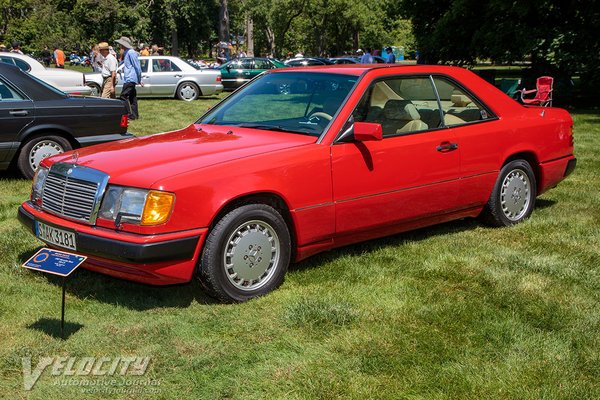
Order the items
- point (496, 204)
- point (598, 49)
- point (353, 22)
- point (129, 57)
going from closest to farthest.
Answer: point (496, 204) < point (129, 57) < point (598, 49) < point (353, 22)

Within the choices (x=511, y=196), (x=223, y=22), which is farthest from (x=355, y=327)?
(x=223, y=22)

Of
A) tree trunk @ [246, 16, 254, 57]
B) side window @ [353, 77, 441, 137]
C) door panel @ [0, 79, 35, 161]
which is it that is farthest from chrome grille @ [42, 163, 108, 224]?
tree trunk @ [246, 16, 254, 57]

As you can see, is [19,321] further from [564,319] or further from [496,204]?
[496,204]

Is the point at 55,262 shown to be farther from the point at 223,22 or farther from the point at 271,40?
the point at 271,40

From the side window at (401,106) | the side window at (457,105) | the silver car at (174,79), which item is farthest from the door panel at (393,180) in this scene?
the silver car at (174,79)

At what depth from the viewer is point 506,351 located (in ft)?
13.0

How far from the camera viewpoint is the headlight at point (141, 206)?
172 inches

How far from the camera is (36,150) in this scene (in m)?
8.98

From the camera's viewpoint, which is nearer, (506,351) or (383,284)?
(506,351)

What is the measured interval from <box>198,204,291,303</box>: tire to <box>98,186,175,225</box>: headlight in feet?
1.20

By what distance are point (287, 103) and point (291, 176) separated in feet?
3.91

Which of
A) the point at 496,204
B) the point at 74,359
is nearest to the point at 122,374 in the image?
the point at 74,359

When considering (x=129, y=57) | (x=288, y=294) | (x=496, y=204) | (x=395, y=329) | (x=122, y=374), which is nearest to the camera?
(x=122, y=374)

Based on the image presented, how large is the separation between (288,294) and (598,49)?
679 inches
